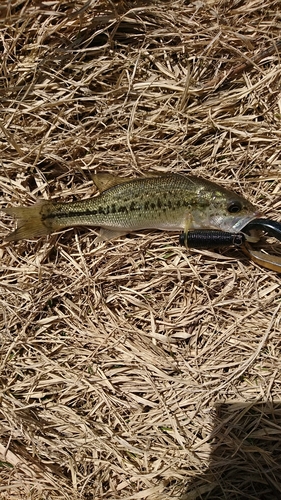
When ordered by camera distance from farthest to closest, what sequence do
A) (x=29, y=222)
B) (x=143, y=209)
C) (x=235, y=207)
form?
1. (x=29, y=222)
2. (x=143, y=209)
3. (x=235, y=207)

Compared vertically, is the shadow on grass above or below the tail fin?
below

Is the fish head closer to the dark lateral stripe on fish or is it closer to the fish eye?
the fish eye

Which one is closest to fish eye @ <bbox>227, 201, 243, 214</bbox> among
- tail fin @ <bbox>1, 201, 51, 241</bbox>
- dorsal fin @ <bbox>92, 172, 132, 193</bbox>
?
dorsal fin @ <bbox>92, 172, 132, 193</bbox>

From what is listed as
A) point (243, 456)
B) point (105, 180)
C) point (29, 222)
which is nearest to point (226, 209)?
point (105, 180)

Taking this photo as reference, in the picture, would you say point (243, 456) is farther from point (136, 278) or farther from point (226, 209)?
point (226, 209)

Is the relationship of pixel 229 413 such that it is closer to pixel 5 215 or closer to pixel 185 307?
pixel 185 307

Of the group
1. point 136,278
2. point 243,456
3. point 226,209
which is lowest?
point 243,456

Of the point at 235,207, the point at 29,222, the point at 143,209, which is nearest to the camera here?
the point at 235,207
